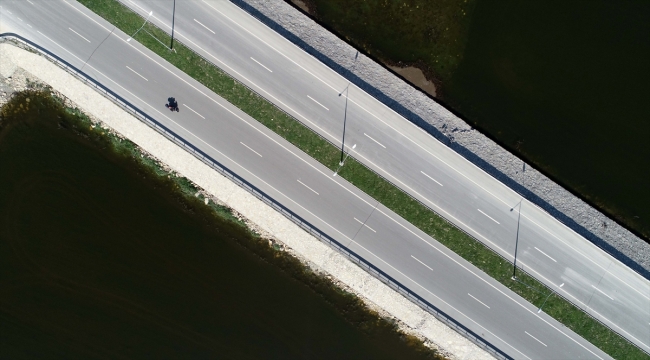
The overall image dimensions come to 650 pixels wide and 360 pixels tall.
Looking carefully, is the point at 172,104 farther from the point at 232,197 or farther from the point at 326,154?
the point at 326,154

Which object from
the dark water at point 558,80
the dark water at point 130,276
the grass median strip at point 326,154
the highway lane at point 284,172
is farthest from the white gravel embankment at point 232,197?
the dark water at point 558,80

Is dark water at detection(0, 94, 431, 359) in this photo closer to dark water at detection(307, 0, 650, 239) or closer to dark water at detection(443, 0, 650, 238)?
dark water at detection(307, 0, 650, 239)

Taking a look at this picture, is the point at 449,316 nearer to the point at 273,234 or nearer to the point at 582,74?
the point at 273,234


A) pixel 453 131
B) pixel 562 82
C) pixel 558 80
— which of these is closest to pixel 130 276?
pixel 453 131

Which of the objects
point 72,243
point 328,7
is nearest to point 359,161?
point 328,7

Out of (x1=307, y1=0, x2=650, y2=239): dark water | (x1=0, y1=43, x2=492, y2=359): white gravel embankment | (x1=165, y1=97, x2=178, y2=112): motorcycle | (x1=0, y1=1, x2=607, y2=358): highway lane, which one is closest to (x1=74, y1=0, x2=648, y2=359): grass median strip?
(x1=0, y1=1, x2=607, y2=358): highway lane

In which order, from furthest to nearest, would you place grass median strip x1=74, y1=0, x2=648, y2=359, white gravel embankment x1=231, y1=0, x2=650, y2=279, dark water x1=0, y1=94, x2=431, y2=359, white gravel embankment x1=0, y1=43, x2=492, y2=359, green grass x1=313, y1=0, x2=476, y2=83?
dark water x1=0, y1=94, x2=431, y2=359 → green grass x1=313, y1=0, x2=476, y2=83 → white gravel embankment x1=0, y1=43, x2=492, y2=359 → white gravel embankment x1=231, y1=0, x2=650, y2=279 → grass median strip x1=74, y1=0, x2=648, y2=359
